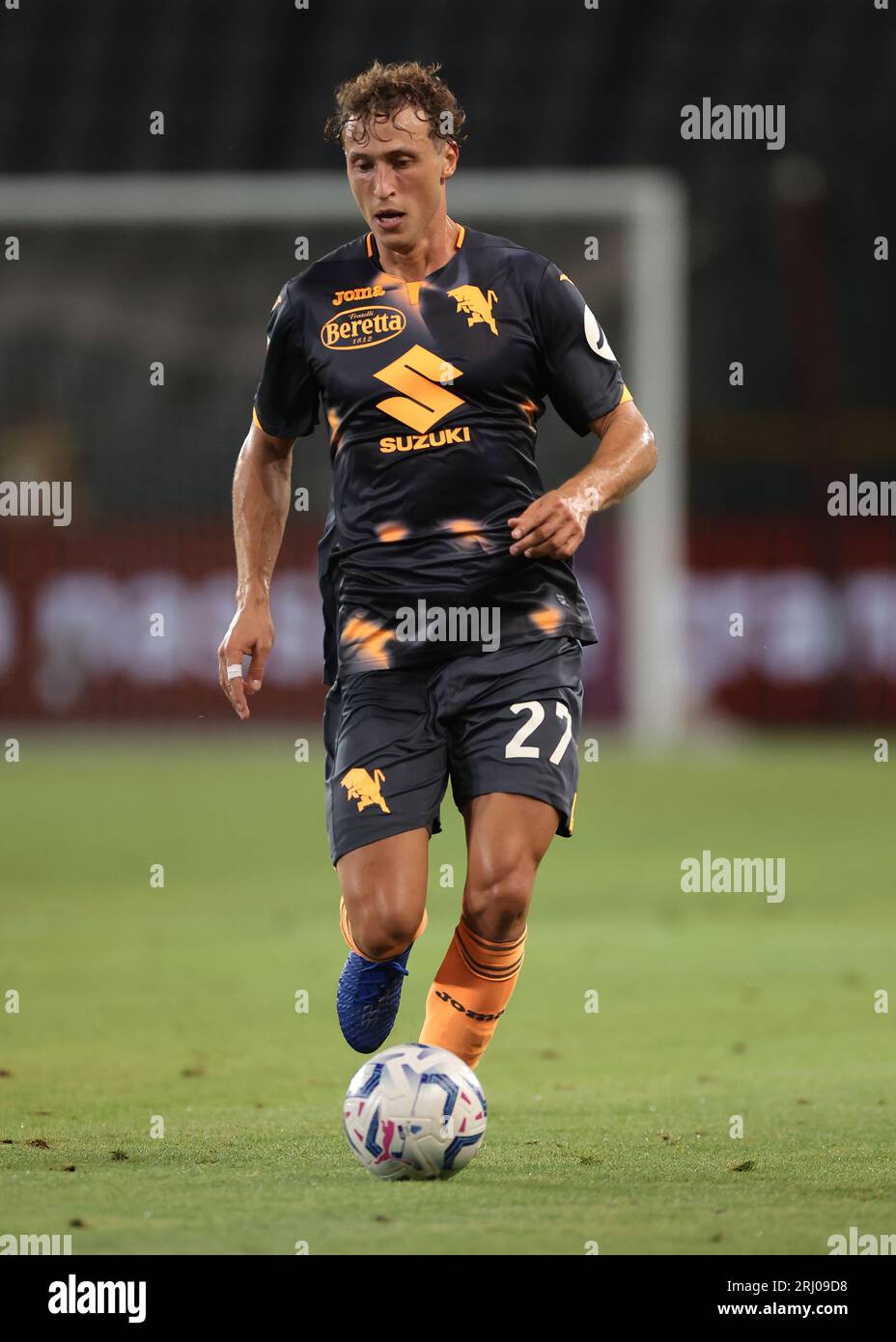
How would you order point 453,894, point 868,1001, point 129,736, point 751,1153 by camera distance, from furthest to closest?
point 129,736 < point 453,894 < point 868,1001 < point 751,1153

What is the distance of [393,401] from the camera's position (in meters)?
5.20

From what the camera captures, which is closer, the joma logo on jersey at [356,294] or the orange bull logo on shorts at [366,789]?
the orange bull logo on shorts at [366,789]

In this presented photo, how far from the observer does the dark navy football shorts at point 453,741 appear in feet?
16.7

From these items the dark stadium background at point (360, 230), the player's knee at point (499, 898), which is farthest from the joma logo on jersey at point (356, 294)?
the dark stadium background at point (360, 230)

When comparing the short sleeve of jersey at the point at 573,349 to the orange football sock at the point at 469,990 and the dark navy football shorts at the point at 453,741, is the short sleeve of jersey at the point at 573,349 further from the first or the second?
the orange football sock at the point at 469,990

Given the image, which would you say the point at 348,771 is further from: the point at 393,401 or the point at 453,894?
the point at 453,894

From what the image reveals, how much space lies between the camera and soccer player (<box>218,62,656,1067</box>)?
5.10 metres

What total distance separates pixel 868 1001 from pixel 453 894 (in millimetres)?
3460

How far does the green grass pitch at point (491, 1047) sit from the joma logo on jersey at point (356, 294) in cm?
205

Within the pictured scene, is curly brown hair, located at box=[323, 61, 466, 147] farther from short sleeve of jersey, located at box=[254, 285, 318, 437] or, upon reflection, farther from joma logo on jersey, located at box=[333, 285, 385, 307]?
short sleeve of jersey, located at box=[254, 285, 318, 437]

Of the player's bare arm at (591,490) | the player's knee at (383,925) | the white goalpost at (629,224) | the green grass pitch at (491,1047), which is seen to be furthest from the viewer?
the white goalpost at (629,224)

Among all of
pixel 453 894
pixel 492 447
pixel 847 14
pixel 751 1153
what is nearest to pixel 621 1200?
pixel 751 1153

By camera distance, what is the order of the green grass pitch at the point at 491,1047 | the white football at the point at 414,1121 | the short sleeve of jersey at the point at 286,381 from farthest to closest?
1. the short sleeve of jersey at the point at 286,381
2. the white football at the point at 414,1121
3. the green grass pitch at the point at 491,1047
